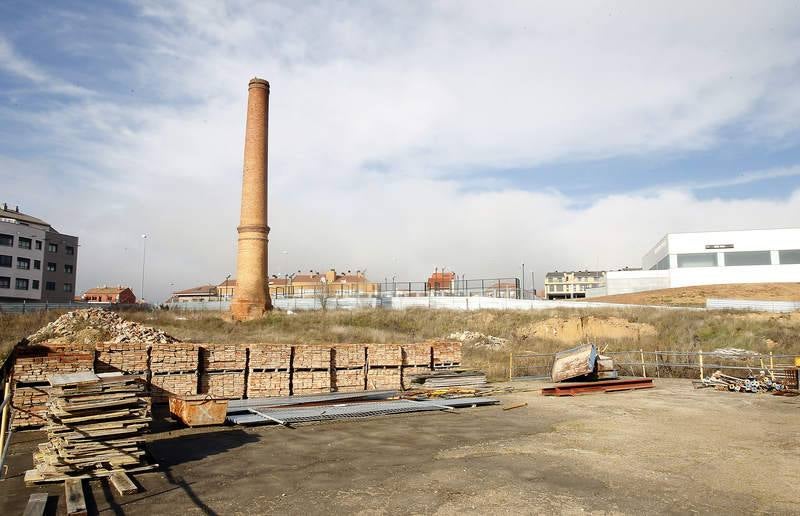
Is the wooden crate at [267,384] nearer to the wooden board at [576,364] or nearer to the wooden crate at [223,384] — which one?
the wooden crate at [223,384]

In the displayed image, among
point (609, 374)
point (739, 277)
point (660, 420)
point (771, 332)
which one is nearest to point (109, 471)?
point (660, 420)

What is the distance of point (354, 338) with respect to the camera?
89.6ft

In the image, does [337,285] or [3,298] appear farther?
[337,285]

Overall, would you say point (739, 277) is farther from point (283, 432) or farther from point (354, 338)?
Answer: point (283, 432)

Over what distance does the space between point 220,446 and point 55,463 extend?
8.04 feet

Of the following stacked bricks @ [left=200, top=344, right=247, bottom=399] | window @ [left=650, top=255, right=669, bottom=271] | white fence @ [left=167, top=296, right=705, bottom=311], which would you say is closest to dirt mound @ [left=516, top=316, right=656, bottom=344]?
white fence @ [left=167, top=296, right=705, bottom=311]

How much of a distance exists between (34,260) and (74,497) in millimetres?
60339

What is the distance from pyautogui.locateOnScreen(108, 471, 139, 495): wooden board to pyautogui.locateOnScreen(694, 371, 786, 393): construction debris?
16.1 meters

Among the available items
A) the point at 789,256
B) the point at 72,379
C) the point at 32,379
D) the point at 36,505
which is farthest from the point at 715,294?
the point at 36,505

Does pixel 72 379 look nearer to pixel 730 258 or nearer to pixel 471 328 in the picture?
pixel 471 328

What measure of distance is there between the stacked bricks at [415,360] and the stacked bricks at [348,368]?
4.59 feet

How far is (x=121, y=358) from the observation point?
470 inches

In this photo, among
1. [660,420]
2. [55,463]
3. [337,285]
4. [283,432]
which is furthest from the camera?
[337,285]

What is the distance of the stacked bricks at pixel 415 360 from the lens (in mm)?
15648
